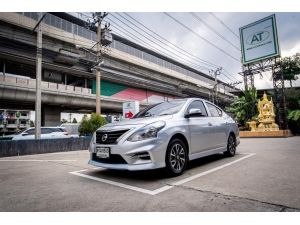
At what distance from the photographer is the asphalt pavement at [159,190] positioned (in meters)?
2.46

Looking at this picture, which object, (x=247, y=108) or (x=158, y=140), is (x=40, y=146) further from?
(x=247, y=108)

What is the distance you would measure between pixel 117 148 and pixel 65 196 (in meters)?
1.01

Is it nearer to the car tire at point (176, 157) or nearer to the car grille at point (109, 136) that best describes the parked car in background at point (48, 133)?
the car grille at point (109, 136)

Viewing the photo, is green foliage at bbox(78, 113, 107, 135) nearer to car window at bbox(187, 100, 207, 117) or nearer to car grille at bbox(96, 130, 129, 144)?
car window at bbox(187, 100, 207, 117)

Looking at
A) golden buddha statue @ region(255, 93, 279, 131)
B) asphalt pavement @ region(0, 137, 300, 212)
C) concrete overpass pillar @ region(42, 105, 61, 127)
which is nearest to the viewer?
asphalt pavement @ region(0, 137, 300, 212)

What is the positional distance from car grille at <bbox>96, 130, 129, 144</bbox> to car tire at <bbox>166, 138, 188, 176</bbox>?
860 millimetres

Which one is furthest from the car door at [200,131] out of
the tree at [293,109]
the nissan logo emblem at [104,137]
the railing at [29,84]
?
the railing at [29,84]

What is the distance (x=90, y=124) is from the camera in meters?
13.2

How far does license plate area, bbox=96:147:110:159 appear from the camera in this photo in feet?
11.9

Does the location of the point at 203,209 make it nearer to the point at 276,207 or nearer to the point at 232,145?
the point at 276,207

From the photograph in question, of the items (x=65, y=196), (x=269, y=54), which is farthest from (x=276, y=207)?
(x=269, y=54)

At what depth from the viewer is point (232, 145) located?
19.3 ft

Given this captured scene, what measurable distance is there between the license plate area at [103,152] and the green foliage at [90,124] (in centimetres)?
955

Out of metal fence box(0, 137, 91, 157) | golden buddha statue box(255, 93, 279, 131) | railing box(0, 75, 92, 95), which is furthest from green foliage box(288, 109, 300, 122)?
railing box(0, 75, 92, 95)
